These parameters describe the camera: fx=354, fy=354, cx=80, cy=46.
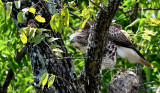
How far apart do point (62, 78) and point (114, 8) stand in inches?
37.8

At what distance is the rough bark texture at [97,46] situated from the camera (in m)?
2.83

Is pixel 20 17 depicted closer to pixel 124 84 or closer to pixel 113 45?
pixel 124 84

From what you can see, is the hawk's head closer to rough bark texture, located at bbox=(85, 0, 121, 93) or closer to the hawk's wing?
the hawk's wing

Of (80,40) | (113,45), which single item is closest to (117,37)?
(113,45)

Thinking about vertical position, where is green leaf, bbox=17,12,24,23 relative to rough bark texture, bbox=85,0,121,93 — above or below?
above

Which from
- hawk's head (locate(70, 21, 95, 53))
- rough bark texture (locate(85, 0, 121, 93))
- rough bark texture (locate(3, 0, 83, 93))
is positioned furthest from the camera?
hawk's head (locate(70, 21, 95, 53))

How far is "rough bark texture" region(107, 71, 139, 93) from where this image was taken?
371 centimetres

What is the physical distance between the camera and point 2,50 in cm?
496

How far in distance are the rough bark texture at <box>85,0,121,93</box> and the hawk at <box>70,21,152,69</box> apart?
4.84 feet

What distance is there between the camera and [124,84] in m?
3.75

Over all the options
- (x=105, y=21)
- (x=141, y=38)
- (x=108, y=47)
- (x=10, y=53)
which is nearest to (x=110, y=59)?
(x=108, y=47)

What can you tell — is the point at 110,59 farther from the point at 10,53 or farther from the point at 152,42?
the point at 10,53

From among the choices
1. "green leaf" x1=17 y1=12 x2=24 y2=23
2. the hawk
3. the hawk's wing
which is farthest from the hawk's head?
"green leaf" x1=17 y1=12 x2=24 y2=23

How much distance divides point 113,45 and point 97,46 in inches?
84.7
